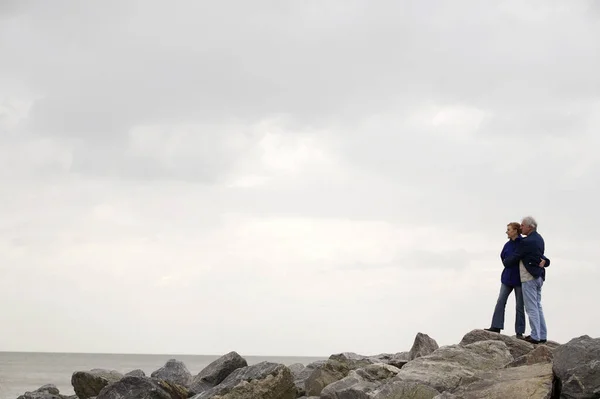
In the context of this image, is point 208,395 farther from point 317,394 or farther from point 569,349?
point 569,349

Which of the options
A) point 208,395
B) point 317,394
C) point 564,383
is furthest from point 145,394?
point 564,383

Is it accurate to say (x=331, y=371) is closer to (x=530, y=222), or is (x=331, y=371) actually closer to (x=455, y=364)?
(x=455, y=364)

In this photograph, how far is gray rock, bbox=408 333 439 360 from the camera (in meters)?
14.2

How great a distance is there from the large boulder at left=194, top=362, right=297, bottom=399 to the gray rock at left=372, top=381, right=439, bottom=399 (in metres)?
2.31

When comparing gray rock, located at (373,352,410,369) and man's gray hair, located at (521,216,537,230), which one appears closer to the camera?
gray rock, located at (373,352,410,369)

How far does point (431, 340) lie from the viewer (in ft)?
47.8

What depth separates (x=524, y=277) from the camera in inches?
584

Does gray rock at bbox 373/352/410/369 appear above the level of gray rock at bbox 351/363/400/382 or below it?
above

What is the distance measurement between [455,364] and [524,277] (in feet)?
10.4

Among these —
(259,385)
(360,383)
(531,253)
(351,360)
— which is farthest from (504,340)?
(259,385)

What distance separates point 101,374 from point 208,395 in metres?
4.28

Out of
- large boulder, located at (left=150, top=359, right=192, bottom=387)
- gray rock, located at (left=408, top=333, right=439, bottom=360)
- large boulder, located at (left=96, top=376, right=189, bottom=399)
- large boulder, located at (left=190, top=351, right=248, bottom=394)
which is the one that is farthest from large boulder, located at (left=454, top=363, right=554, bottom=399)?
large boulder, located at (left=150, top=359, right=192, bottom=387)

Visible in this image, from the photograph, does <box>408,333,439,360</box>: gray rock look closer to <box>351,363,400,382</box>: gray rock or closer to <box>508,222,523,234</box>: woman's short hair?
<box>351,363,400,382</box>: gray rock

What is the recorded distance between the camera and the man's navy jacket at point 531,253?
14.7m
